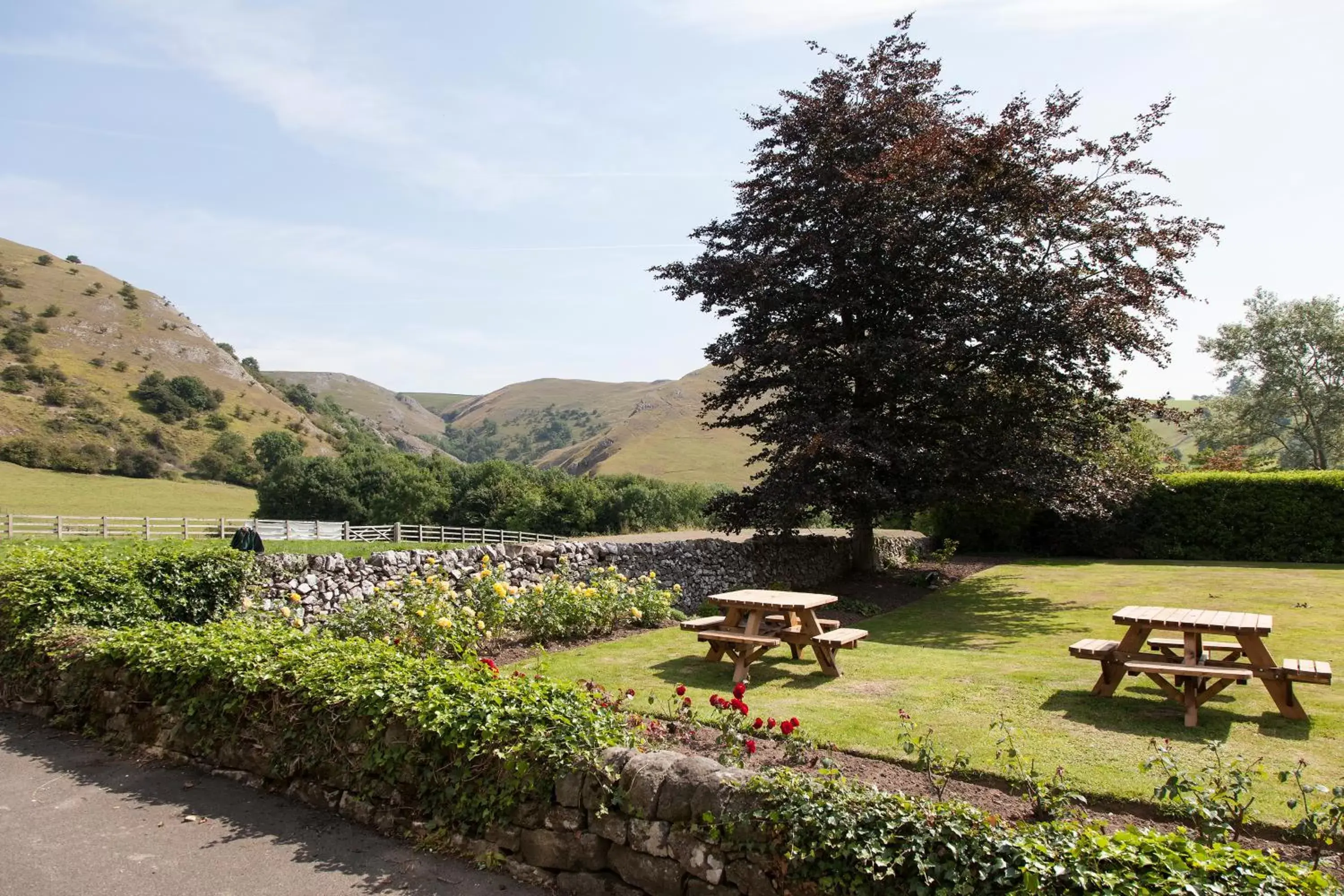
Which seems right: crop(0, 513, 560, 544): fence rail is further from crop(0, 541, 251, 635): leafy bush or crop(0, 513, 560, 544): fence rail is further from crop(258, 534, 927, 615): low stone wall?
crop(0, 541, 251, 635): leafy bush

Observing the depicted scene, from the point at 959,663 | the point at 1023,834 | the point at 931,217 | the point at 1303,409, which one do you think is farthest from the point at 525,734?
the point at 1303,409

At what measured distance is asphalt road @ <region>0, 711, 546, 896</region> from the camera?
4.20m

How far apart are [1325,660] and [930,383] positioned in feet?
25.2

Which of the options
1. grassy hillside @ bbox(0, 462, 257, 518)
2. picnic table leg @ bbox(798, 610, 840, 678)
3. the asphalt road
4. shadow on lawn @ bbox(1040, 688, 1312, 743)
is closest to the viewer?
the asphalt road

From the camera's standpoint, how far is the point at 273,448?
81.6 meters

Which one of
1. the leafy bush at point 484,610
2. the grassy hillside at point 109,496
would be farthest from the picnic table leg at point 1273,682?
the grassy hillside at point 109,496

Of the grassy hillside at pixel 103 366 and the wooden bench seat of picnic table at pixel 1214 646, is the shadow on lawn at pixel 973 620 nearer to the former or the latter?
the wooden bench seat of picnic table at pixel 1214 646

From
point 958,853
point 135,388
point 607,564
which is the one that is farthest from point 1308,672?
point 135,388

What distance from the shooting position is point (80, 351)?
92438 mm

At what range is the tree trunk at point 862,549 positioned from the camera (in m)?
18.7

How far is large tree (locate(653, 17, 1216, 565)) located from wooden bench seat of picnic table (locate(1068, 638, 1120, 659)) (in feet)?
22.6

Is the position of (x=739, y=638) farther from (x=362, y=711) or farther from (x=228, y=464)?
(x=228, y=464)

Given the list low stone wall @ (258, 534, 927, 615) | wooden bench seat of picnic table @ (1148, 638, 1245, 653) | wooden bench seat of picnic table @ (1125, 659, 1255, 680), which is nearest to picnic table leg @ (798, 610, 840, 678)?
wooden bench seat of picnic table @ (1125, 659, 1255, 680)

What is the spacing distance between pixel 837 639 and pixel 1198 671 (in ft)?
10.4
